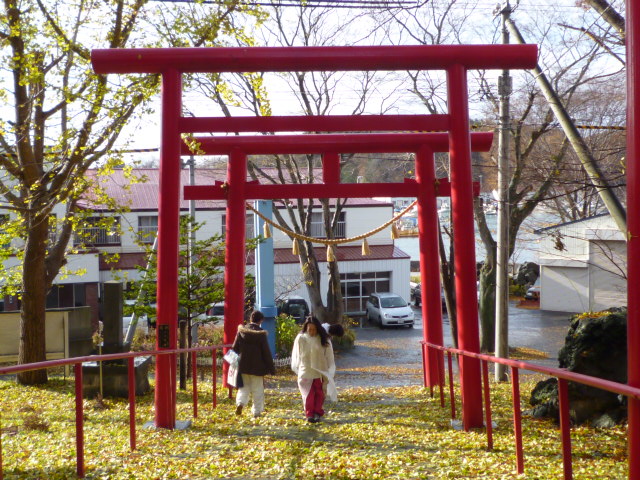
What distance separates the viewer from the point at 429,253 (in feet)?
37.1

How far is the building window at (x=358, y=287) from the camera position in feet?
106

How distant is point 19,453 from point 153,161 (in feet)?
126

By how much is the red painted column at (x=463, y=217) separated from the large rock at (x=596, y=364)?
3.78ft

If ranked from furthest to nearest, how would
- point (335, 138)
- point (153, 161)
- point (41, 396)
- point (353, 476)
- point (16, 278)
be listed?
1. point (153, 161)
2. point (16, 278)
3. point (41, 396)
4. point (335, 138)
5. point (353, 476)

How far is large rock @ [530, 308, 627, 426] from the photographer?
7332mm

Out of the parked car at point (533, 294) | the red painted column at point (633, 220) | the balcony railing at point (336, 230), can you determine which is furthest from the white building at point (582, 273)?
the red painted column at point (633, 220)

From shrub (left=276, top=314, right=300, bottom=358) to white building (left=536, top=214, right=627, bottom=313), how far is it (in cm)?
1163

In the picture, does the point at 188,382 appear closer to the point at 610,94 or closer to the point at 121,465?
the point at 121,465

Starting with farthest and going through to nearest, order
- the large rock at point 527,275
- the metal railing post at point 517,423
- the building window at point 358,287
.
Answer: the large rock at point 527,275 < the building window at point 358,287 < the metal railing post at point 517,423

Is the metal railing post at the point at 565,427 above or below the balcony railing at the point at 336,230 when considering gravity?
below

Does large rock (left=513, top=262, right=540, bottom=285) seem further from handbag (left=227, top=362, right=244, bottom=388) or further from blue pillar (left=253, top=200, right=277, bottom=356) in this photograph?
handbag (left=227, top=362, right=244, bottom=388)

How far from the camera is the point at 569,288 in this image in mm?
31375

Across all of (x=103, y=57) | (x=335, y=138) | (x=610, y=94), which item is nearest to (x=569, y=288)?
(x=610, y=94)

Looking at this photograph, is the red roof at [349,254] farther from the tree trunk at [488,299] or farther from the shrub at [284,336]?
the tree trunk at [488,299]
